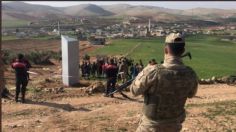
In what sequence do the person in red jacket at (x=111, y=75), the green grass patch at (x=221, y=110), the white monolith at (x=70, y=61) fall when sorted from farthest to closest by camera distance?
1. the white monolith at (x=70, y=61)
2. the person in red jacket at (x=111, y=75)
3. the green grass patch at (x=221, y=110)

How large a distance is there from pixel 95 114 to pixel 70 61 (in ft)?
24.8

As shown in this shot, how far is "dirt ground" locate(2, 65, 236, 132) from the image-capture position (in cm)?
1114

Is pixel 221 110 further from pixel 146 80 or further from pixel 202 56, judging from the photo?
pixel 202 56

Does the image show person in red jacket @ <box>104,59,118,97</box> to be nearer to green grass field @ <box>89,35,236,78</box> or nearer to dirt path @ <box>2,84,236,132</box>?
dirt path @ <box>2,84,236,132</box>

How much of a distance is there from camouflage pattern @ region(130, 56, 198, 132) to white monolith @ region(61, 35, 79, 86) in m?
14.3

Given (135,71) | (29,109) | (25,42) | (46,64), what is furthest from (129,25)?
(29,109)

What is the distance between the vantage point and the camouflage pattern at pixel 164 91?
222 inches

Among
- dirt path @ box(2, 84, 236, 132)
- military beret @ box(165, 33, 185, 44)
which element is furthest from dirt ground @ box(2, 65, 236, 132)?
military beret @ box(165, 33, 185, 44)

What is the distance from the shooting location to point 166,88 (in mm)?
5742

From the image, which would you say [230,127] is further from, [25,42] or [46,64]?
[25,42]

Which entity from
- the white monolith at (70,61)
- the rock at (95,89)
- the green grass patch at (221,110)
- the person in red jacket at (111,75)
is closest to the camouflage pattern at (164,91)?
the green grass patch at (221,110)

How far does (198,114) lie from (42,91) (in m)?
7.23

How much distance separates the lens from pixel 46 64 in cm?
3856

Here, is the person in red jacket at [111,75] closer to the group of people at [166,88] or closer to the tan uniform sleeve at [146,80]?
the group of people at [166,88]
